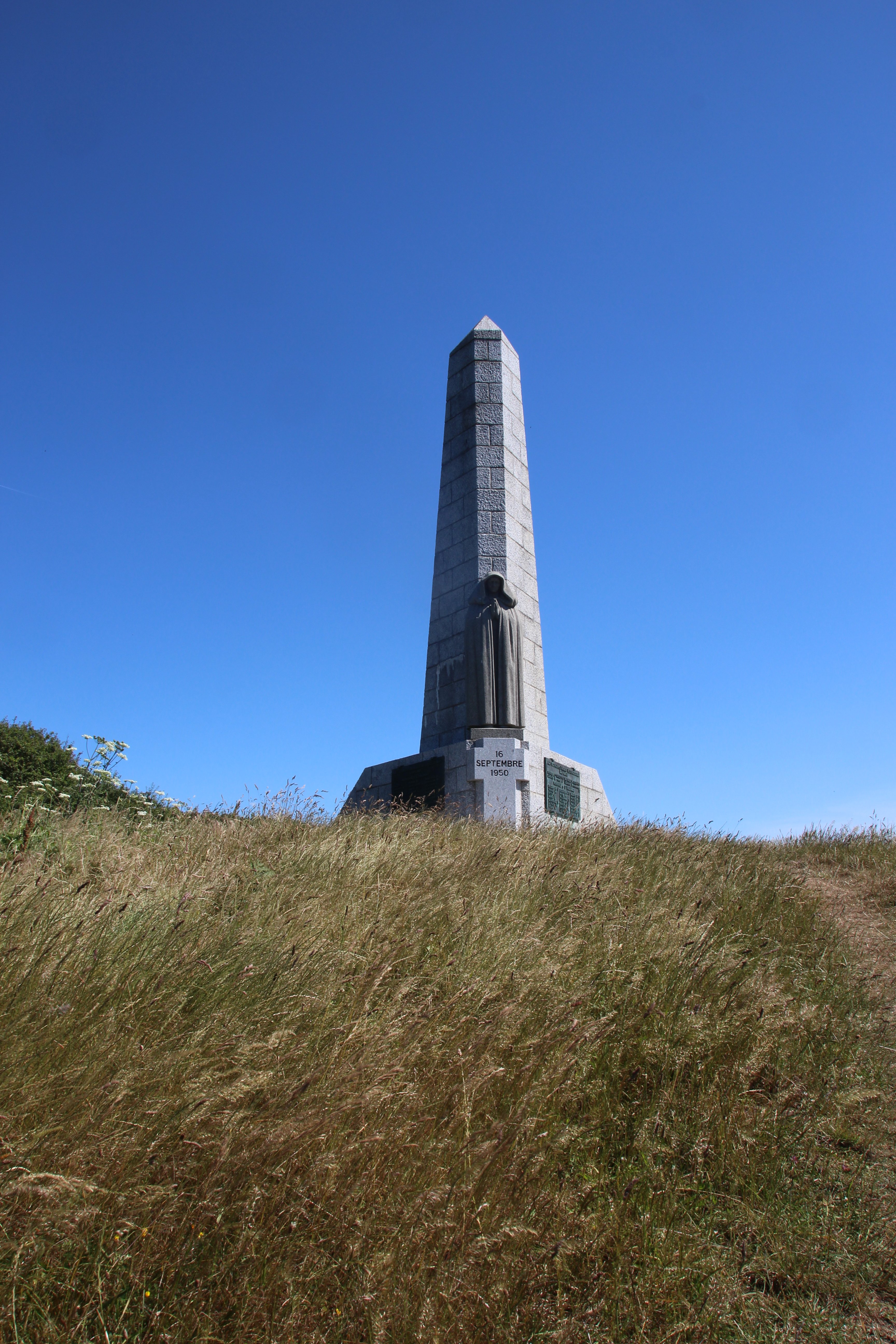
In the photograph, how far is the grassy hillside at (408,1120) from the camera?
6.50 ft

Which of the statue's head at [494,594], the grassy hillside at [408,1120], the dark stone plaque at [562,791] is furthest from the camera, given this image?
the statue's head at [494,594]

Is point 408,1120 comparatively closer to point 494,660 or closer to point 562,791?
point 494,660

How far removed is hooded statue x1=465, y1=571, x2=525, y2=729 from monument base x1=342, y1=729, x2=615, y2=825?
0.78 ft

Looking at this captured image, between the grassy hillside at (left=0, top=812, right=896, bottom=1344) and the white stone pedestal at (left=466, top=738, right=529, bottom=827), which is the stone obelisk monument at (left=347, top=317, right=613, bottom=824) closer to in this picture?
the white stone pedestal at (left=466, top=738, right=529, bottom=827)

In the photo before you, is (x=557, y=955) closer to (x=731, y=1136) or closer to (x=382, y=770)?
(x=731, y=1136)

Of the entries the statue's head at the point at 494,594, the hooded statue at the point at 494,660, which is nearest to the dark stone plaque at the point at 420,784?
the hooded statue at the point at 494,660

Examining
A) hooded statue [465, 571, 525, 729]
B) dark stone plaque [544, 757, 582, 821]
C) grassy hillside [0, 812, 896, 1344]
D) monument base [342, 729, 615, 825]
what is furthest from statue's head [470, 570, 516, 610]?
grassy hillside [0, 812, 896, 1344]

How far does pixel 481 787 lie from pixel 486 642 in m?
1.93

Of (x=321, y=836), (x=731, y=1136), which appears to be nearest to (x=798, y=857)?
(x=321, y=836)

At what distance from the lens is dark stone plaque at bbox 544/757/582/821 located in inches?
406

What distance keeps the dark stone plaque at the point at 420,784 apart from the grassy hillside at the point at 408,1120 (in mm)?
5516

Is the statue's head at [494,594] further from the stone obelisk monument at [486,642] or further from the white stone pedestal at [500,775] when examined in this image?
the white stone pedestal at [500,775]

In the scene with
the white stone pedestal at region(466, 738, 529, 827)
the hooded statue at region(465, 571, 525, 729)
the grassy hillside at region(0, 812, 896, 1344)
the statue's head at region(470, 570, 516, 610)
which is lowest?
the grassy hillside at region(0, 812, 896, 1344)

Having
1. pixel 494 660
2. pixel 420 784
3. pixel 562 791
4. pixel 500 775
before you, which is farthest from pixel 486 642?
pixel 562 791
